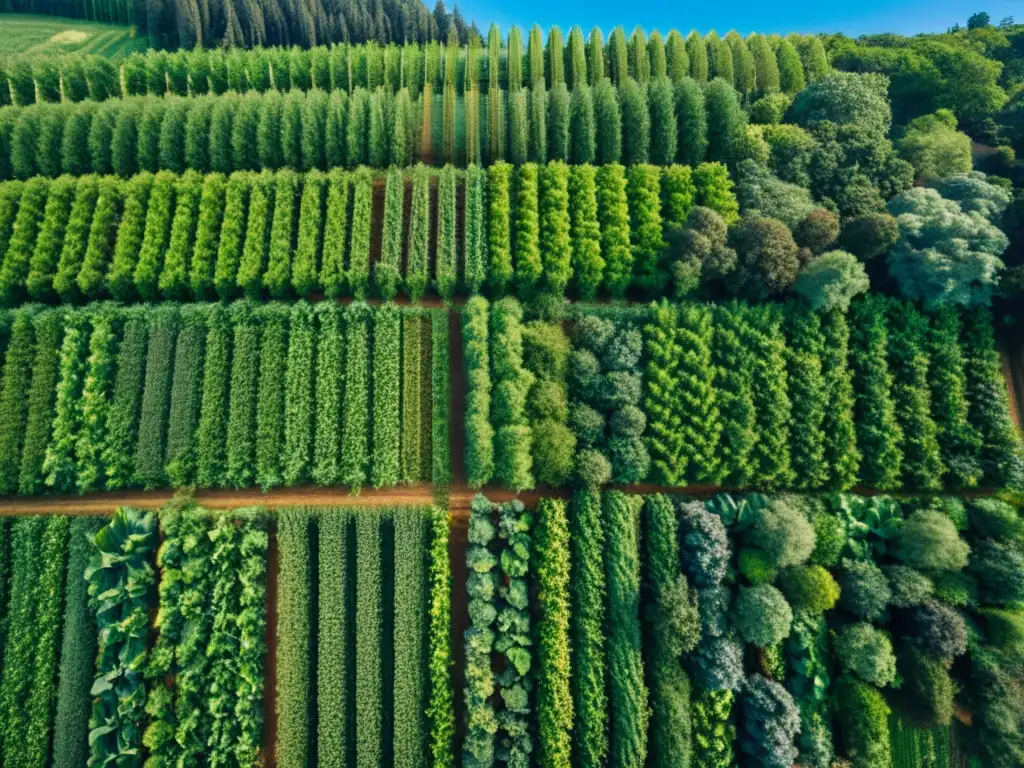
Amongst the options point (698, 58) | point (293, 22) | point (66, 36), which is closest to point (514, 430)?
point (698, 58)

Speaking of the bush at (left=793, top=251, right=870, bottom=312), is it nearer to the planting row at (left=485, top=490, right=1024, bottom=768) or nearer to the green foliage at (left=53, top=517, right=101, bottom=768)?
the planting row at (left=485, top=490, right=1024, bottom=768)

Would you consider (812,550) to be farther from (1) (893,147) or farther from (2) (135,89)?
(2) (135,89)

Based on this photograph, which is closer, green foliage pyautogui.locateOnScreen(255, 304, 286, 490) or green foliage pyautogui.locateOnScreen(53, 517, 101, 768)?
green foliage pyautogui.locateOnScreen(53, 517, 101, 768)

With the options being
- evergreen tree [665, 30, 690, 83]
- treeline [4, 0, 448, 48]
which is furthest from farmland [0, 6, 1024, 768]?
treeline [4, 0, 448, 48]

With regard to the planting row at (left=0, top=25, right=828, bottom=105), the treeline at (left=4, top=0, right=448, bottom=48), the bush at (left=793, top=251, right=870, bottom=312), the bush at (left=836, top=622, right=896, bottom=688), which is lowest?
the bush at (left=836, top=622, right=896, bottom=688)

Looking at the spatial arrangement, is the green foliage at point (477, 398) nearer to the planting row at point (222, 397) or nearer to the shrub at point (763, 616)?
the planting row at point (222, 397)

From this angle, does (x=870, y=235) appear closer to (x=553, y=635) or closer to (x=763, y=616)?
(x=763, y=616)

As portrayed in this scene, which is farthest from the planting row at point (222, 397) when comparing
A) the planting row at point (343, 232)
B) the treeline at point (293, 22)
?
the treeline at point (293, 22)
